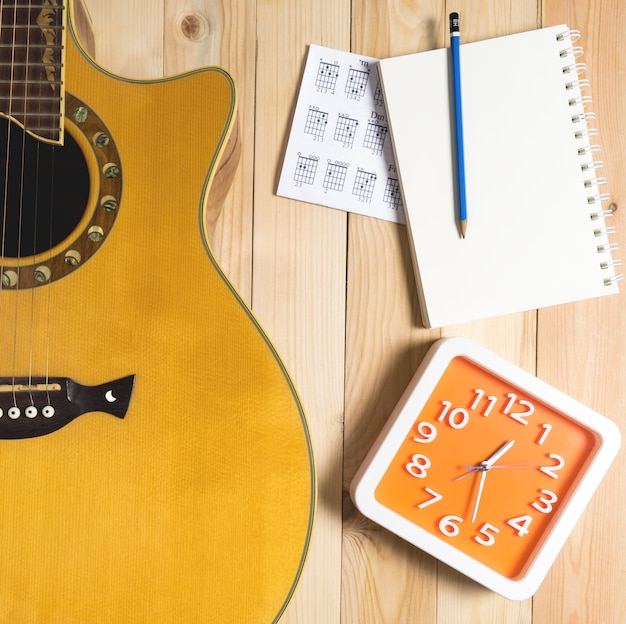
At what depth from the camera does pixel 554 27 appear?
77 centimetres

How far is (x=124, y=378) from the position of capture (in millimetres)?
563

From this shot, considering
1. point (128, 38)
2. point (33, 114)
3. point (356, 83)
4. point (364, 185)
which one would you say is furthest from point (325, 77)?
point (33, 114)

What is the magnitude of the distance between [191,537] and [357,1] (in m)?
0.65

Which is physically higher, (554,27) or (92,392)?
(554,27)

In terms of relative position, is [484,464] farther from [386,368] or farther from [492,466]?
[386,368]

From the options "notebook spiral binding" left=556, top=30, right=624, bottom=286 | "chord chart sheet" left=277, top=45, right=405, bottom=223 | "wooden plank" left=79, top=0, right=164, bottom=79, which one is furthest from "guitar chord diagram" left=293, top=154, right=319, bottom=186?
"notebook spiral binding" left=556, top=30, right=624, bottom=286

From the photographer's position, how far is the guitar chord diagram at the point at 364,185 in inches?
30.2

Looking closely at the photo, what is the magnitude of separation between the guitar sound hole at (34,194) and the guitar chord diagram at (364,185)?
33 centimetres

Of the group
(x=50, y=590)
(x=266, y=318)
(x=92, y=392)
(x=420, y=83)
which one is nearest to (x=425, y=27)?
(x=420, y=83)

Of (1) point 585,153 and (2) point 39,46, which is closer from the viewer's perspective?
(2) point 39,46

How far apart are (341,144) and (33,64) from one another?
35 centimetres

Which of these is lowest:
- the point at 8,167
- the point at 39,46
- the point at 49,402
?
the point at 49,402

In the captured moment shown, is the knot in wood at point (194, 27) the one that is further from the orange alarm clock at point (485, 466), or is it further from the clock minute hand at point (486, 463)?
the clock minute hand at point (486, 463)

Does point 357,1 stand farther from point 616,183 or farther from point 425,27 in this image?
point 616,183
